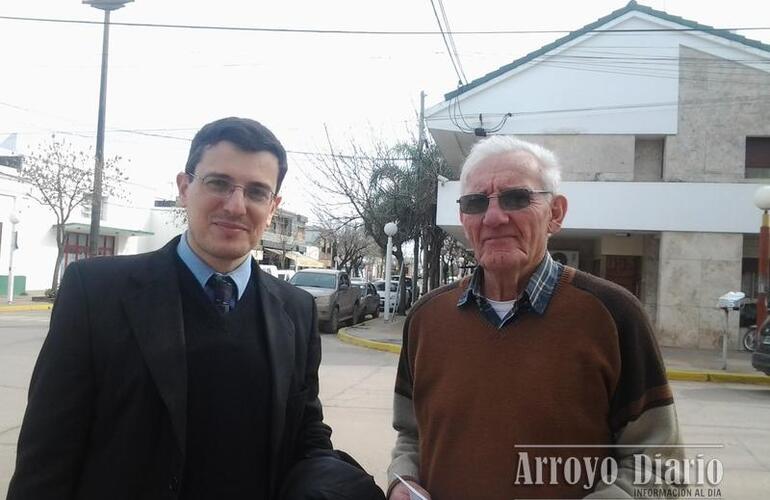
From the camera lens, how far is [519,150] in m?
2.01

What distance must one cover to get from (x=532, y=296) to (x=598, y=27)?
589 inches

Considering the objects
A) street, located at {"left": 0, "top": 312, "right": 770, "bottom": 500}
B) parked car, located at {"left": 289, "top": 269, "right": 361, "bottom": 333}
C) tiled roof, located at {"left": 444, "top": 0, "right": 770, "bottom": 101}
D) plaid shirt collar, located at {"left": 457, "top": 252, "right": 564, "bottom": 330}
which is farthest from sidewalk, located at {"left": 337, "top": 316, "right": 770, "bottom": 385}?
plaid shirt collar, located at {"left": 457, "top": 252, "right": 564, "bottom": 330}

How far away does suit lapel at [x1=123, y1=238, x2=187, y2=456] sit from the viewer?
1732 millimetres

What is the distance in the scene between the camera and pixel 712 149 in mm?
14156

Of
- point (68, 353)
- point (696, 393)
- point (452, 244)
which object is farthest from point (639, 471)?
point (452, 244)

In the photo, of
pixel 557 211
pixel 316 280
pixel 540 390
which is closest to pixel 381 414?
pixel 557 211

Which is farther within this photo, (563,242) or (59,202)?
(59,202)

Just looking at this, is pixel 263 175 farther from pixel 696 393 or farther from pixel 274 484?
pixel 696 393

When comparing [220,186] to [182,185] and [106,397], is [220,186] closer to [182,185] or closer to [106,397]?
[182,185]

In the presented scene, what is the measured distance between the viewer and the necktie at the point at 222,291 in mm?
1987

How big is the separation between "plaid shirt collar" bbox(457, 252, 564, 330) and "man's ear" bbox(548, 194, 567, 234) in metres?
0.10

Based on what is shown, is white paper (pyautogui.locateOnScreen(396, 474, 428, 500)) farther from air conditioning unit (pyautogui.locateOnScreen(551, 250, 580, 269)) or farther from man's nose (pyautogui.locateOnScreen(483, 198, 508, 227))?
air conditioning unit (pyautogui.locateOnScreen(551, 250, 580, 269))

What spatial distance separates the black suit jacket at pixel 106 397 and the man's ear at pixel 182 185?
0.32 meters

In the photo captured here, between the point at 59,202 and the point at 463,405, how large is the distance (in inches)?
989
